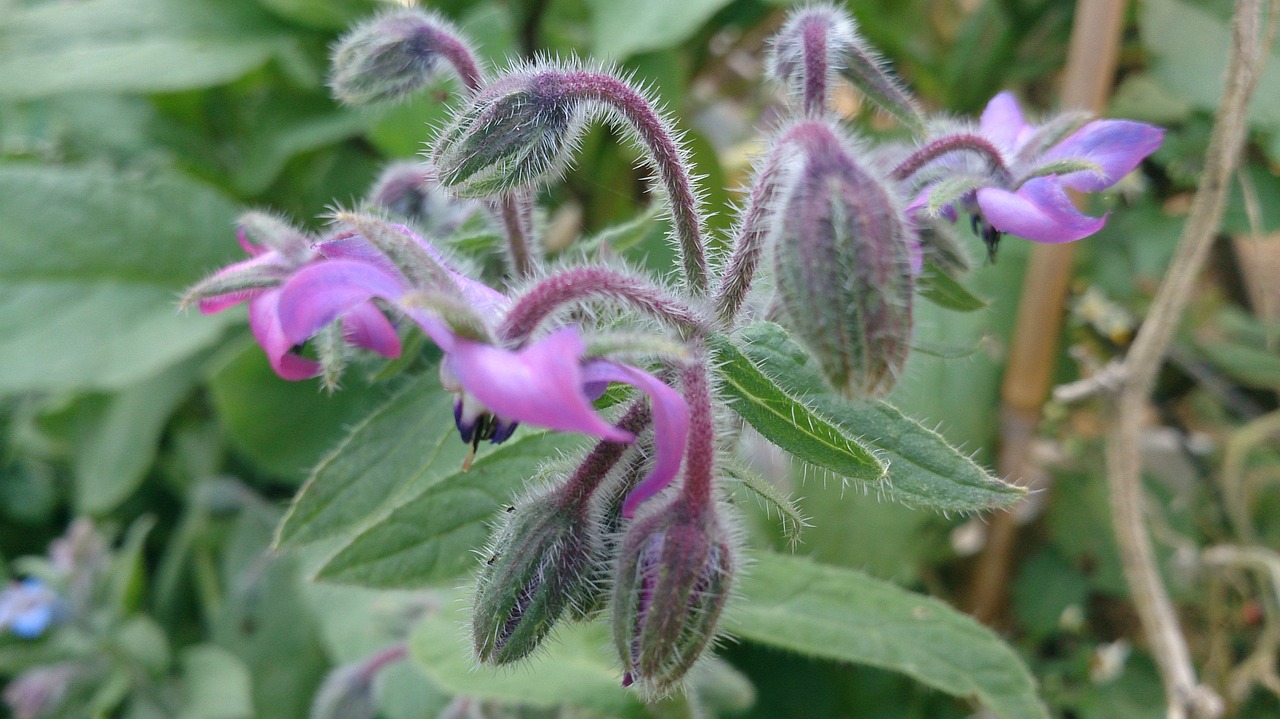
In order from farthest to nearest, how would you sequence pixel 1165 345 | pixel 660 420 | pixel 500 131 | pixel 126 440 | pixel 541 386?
pixel 126 440 < pixel 1165 345 < pixel 500 131 < pixel 660 420 < pixel 541 386

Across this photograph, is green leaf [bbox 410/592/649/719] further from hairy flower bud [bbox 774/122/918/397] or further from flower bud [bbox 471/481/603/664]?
hairy flower bud [bbox 774/122/918/397]

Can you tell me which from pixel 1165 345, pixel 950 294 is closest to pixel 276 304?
pixel 950 294

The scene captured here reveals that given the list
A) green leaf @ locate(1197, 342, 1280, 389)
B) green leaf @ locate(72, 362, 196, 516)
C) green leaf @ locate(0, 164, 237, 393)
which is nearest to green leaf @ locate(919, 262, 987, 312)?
green leaf @ locate(1197, 342, 1280, 389)

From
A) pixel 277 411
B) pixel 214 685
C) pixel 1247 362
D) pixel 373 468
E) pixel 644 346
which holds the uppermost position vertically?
pixel 644 346

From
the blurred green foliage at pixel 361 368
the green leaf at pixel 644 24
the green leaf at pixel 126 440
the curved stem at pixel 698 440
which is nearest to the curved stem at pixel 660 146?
the curved stem at pixel 698 440

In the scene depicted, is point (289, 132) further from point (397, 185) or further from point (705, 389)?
point (705, 389)

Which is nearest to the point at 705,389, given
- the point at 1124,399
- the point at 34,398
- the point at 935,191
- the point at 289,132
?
the point at 935,191

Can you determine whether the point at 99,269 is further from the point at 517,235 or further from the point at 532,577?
the point at 532,577
